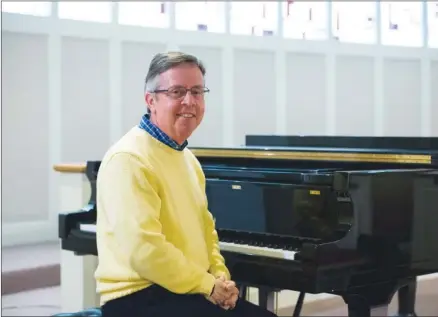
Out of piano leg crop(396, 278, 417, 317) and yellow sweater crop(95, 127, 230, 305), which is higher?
yellow sweater crop(95, 127, 230, 305)

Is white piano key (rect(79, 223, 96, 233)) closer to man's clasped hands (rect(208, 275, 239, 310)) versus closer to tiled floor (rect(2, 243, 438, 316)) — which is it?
man's clasped hands (rect(208, 275, 239, 310))

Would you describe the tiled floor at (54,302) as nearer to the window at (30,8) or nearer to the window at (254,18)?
the window at (30,8)

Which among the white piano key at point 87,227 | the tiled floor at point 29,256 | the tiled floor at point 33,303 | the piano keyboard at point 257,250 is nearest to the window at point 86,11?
the tiled floor at point 29,256

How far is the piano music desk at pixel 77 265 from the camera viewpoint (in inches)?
153

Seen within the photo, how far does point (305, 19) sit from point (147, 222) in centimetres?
634

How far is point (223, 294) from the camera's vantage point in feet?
6.96

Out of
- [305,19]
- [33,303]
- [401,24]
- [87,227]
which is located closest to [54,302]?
[33,303]

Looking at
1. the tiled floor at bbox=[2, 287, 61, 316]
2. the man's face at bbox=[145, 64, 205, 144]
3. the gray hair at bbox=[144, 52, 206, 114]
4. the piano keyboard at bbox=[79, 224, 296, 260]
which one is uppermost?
the gray hair at bbox=[144, 52, 206, 114]

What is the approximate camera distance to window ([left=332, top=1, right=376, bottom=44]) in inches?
320

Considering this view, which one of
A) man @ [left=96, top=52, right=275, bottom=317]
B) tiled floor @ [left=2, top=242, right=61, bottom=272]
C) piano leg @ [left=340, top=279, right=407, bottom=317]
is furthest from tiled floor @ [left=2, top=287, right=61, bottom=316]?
man @ [left=96, top=52, right=275, bottom=317]

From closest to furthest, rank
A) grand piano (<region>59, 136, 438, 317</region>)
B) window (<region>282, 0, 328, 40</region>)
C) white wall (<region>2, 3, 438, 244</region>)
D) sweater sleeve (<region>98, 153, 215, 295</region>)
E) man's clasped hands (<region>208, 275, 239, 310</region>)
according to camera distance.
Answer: sweater sleeve (<region>98, 153, 215, 295</region>)
man's clasped hands (<region>208, 275, 239, 310</region>)
grand piano (<region>59, 136, 438, 317</region>)
white wall (<region>2, 3, 438, 244</region>)
window (<region>282, 0, 328, 40</region>)

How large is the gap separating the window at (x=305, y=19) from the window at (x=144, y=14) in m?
1.43

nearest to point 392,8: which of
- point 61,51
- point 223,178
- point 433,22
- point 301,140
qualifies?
point 433,22

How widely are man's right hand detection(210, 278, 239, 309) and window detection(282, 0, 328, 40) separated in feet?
19.2
